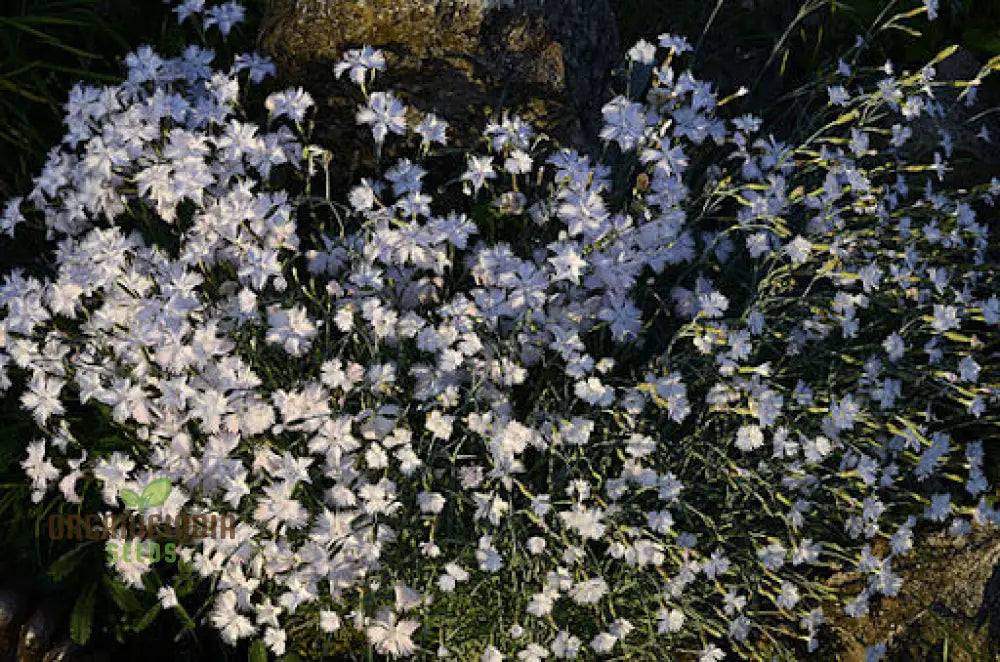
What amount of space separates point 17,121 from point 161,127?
115 cm

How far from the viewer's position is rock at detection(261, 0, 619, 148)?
3064 mm

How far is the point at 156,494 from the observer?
2.46m

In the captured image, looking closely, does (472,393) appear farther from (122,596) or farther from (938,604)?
(938,604)

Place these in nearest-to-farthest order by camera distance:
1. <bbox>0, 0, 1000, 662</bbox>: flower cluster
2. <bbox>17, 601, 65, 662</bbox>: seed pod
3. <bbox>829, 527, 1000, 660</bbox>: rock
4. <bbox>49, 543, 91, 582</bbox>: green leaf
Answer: <bbox>0, 0, 1000, 662</bbox>: flower cluster
<bbox>49, 543, 91, 582</bbox>: green leaf
<bbox>17, 601, 65, 662</bbox>: seed pod
<bbox>829, 527, 1000, 660</bbox>: rock

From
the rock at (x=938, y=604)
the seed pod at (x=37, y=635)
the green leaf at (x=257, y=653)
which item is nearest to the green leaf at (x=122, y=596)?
the seed pod at (x=37, y=635)

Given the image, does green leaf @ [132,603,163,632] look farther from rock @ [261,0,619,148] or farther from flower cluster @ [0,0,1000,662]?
rock @ [261,0,619,148]

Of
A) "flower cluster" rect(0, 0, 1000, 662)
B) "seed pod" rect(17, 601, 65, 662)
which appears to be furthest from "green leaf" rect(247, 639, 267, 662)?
"seed pod" rect(17, 601, 65, 662)

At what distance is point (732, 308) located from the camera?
316 cm

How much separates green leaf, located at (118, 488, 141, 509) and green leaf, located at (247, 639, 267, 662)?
0.56 meters

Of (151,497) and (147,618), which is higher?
(151,497)

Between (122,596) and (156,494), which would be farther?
(122,596)

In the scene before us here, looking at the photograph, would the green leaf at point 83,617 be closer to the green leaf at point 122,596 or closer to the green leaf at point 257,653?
the green leaf at point 122,596

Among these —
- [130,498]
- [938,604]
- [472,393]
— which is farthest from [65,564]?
[938,604]

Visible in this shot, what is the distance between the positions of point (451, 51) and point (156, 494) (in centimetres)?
162
